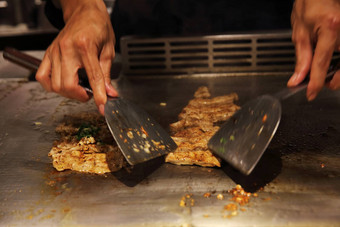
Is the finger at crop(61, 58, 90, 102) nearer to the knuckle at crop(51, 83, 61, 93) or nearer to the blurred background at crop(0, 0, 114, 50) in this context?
the knuckle at crop(51, 83, 61, 93)

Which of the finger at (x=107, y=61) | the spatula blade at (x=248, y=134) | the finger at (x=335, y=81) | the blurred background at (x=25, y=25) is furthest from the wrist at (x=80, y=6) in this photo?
the blurred background at (x=25, y=25)

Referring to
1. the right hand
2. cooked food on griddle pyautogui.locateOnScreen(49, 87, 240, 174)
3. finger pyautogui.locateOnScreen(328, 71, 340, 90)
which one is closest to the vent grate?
cooked food on griddle pyautogui.locateOnScreen(49, 87, 240, 174)

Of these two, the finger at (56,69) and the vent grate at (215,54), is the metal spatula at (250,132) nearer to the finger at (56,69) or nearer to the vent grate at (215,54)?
the finger at (56,69)

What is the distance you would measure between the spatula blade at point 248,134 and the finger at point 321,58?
20cm

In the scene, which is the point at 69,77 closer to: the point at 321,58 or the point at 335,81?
the point at 321,58

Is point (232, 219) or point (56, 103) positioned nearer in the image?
point (232, 219)

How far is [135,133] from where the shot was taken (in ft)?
5.50

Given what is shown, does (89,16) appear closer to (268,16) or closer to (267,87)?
(267,87)

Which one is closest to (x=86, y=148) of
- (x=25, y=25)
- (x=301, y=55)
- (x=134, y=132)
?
(x=134, y=132)

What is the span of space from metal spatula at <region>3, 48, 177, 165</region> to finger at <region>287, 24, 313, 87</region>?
0.68 metres

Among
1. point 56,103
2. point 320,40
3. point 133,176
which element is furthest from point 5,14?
point 320,40

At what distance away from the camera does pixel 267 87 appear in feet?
9.05

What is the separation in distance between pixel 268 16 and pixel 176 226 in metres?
3.37

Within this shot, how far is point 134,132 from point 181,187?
1.16 feet
